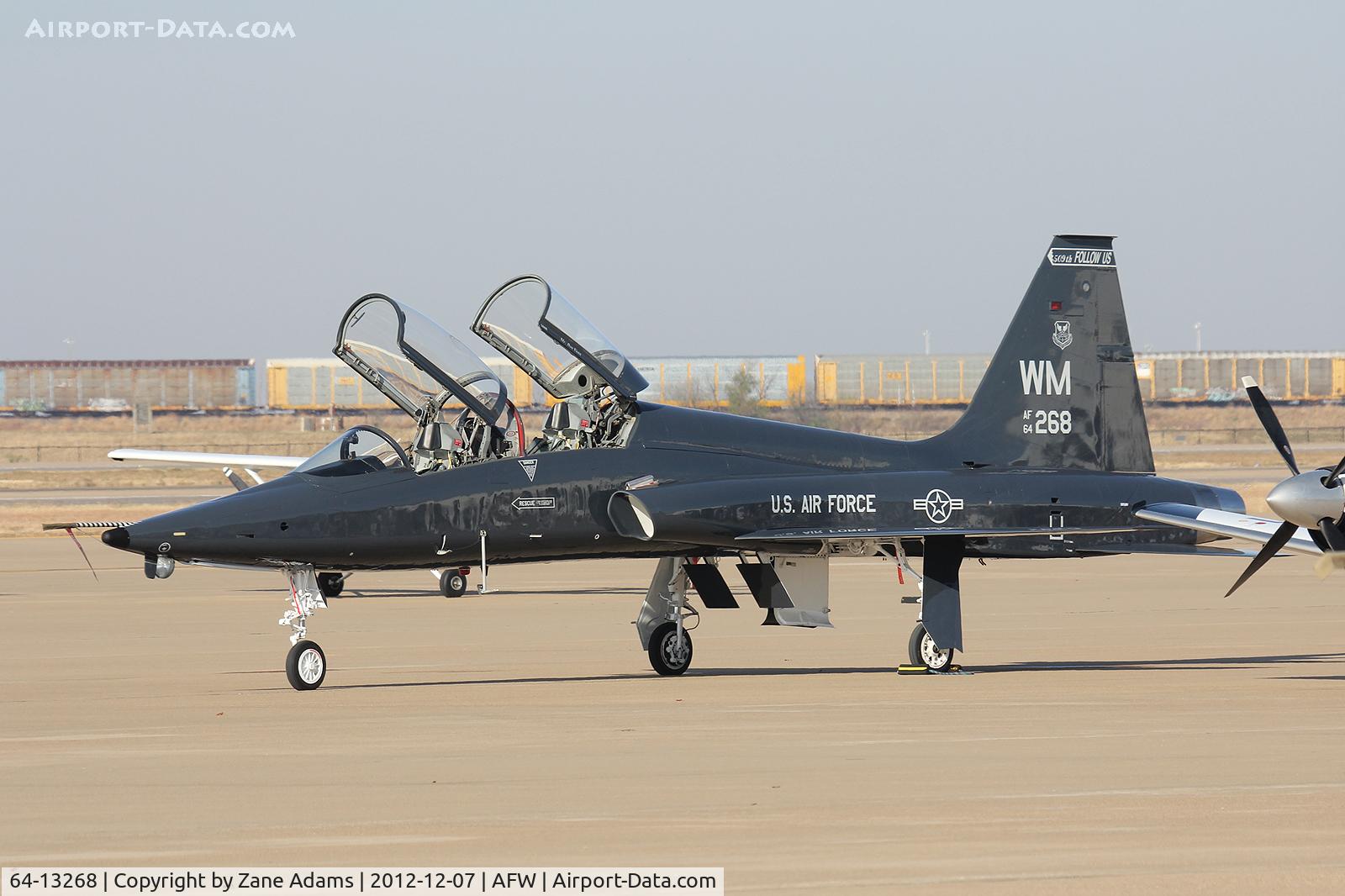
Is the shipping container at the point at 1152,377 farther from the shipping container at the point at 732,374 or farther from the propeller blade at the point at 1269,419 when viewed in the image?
the propeller blade at the point at 1269,419

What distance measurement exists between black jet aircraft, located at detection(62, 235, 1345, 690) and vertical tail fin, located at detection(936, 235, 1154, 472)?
22 mm

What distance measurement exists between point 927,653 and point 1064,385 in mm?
3678

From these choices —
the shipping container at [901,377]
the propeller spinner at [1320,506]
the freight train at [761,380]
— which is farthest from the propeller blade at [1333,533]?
the shipping container at [901,377]

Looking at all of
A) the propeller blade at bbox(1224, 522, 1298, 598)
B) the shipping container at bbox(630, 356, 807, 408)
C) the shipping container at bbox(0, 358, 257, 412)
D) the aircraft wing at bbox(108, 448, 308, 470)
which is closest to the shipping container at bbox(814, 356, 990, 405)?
the shipping container at bbox(630, 356, 807, 408)

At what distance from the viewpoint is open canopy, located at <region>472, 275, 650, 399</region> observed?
17.4 m

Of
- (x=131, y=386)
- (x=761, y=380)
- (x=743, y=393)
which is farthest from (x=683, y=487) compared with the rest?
(x=131, y=386)

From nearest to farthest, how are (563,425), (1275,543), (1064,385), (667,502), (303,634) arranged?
(1275,543) → (303,634) → (667,502) → (563,425) → (1064,385)

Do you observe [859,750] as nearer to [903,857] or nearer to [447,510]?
[903,857]

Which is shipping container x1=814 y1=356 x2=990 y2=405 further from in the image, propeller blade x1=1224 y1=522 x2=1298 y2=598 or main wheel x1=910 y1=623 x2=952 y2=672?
propeller blade x1=1224 y1=522 x2=1298 y2=598

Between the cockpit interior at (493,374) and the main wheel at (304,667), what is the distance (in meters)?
2.10

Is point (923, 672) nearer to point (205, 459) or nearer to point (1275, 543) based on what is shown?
point (1275, 543)

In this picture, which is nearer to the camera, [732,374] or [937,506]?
[937,506]

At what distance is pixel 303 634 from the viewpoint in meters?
16.4

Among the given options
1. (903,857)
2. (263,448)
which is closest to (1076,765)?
(903,857)
